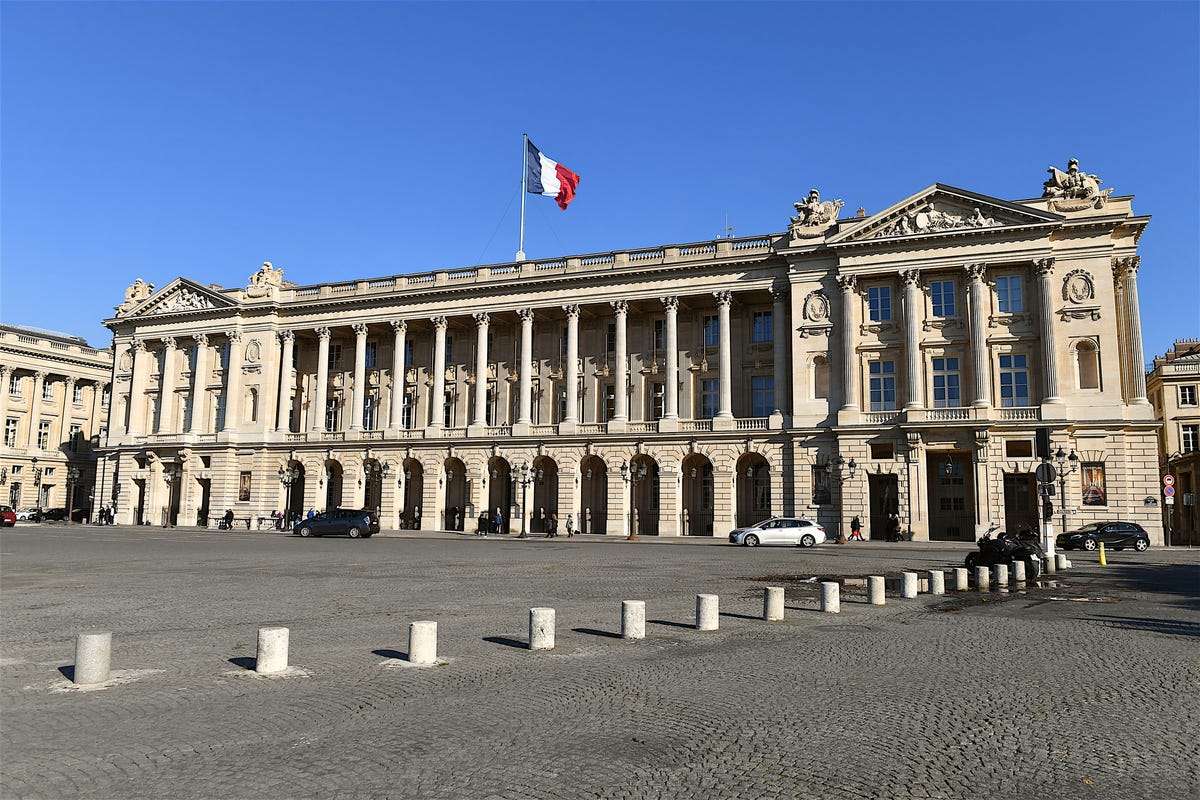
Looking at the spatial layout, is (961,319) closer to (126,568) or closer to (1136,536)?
(1136,536)

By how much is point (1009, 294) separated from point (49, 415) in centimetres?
8693

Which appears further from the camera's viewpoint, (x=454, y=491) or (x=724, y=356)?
(x=454, y=491)

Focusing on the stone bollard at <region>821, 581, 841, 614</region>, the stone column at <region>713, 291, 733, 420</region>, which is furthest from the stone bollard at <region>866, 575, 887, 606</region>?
the stone column at <region>713, 291, 733, 420</region>

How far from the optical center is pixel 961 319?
49.5 metres

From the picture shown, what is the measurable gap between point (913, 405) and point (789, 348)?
8730 millimetres

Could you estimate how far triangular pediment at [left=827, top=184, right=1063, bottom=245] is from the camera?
157ft

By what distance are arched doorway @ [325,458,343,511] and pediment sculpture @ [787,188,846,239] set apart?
3633 centimetres

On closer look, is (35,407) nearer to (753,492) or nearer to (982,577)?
(753,492)

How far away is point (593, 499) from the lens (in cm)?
5981

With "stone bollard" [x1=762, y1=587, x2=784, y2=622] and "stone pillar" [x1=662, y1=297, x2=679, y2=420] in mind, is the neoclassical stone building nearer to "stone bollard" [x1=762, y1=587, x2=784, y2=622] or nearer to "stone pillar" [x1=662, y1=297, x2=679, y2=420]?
"stone pillar" [x1=662, y1=297, x2=679, y2=420]

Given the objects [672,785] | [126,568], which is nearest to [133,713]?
[672,785]

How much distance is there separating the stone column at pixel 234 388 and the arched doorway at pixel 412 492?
1380 cm

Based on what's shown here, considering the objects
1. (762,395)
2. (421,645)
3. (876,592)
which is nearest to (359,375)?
(762,395)

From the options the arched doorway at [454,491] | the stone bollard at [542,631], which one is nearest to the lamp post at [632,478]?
the arched doorway at [454,491]
